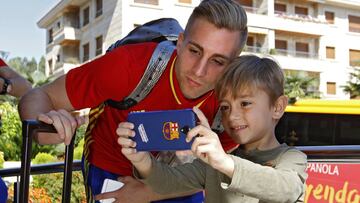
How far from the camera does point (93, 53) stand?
35000 millimetres

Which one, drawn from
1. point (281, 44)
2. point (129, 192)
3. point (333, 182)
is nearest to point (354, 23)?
point (281, 44)

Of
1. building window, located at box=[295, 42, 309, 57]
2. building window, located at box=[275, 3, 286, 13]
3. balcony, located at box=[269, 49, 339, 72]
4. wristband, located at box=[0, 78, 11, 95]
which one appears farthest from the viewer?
building window, located at box=[295, 42, 309, 57]

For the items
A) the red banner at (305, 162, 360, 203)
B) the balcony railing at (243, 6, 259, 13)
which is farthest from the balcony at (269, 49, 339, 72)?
the red banner at (305, 162, 360, 203)

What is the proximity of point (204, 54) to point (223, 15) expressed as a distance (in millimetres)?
189

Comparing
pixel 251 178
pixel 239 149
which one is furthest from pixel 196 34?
pixel 251 178

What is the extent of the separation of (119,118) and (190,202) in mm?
543

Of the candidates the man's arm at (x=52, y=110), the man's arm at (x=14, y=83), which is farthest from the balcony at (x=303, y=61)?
the man's arm at (x=52, y=110)

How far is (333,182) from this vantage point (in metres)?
3.46

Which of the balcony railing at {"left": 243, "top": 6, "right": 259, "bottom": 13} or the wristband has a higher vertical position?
the balcony railing at {"left": 243, "top": 6, "right": 259, "bottom": 13}

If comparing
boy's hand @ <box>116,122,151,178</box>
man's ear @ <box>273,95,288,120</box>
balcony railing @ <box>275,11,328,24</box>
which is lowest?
boy's hand @ <box>116,122,151,178</box>

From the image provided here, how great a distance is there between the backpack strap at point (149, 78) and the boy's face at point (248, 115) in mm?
434

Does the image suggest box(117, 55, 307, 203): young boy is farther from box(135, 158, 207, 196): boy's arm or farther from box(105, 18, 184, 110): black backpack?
A: box(105, 18, 184, 110): black backpack

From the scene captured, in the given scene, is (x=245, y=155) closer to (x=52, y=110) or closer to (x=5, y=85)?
(x=52, y=110)

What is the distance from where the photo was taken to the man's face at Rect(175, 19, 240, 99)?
2266 millimetres
